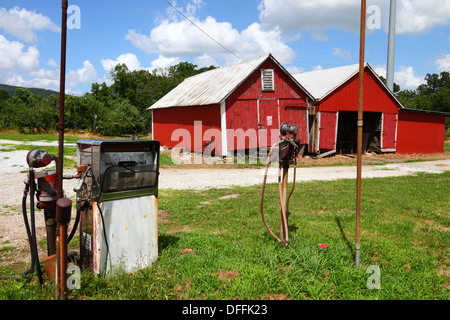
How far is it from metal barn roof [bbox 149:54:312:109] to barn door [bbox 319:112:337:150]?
315cm

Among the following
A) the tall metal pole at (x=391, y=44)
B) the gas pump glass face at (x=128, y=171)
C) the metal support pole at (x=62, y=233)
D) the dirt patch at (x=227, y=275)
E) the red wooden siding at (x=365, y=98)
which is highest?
the tall metal pole at (x=391, y=44)

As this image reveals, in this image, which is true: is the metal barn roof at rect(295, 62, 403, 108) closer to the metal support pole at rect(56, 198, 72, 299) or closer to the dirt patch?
the dirt patch

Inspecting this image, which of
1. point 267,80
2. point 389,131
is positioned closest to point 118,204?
point 267,80

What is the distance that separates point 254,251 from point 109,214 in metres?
1.98

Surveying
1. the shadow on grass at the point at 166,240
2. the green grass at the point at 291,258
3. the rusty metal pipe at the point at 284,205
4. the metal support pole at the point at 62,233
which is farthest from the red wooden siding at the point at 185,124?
the metal support pole at the point at 62,233

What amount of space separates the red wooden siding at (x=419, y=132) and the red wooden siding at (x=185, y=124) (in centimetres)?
1352

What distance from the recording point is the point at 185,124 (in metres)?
22.6

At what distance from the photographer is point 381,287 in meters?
3.75

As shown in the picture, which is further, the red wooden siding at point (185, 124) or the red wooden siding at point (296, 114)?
the red wooden siding at point (296, 114)

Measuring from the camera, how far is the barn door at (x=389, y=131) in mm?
23422

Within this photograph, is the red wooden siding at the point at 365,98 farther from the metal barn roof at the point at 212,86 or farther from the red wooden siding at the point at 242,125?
the red wooden siding at the point at 242,125

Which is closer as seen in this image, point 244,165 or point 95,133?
point 244,165
